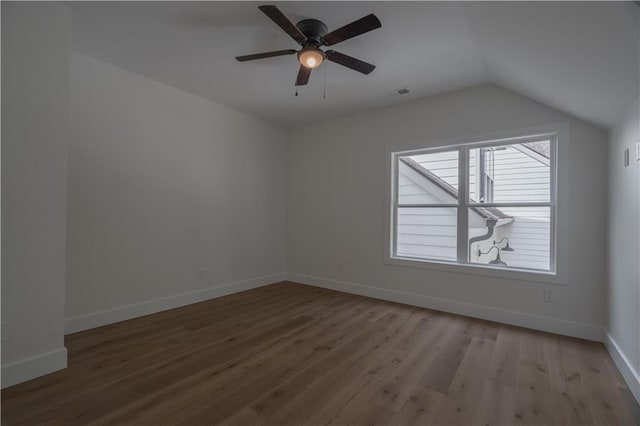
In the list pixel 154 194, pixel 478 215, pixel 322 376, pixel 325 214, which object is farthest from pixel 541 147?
pixel 154 194

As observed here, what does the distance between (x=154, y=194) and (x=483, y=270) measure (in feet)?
12.9

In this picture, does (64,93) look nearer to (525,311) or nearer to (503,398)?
(503,398)

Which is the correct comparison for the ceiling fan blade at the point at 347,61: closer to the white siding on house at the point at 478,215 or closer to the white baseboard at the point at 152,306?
the white siding on house at the point at 478,215

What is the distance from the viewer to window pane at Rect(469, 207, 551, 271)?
308cm

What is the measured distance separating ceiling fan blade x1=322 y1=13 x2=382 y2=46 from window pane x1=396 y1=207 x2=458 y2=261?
8.24 ft

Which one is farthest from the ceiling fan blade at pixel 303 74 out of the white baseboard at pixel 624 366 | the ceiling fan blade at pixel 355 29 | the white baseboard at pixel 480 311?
the white baseboard at pixel 624 366

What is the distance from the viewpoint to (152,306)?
3266 millimetres

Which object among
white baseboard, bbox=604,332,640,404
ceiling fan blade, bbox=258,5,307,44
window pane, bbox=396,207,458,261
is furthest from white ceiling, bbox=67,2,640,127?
white baseboard, bbox=604,332,640,404

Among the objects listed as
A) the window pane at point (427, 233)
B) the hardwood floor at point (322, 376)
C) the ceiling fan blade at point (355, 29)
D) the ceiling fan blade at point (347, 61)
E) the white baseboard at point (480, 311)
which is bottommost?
the hardwood floor at point (322, 376)

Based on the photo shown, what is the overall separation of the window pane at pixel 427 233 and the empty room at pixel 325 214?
38 millimetres

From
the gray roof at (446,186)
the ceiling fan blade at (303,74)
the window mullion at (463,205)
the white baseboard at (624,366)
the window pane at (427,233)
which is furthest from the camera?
the window pane at (427,233)

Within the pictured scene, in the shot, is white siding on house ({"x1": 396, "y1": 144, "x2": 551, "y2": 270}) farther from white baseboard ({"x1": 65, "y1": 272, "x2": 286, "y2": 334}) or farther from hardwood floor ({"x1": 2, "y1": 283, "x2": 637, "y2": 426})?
white baseboard ({"x1": 65, "y1": 272, "x2": 286, "y2": 334})

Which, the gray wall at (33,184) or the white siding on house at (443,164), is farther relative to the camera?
the white siding on house at (443,164)

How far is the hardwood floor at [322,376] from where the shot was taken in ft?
5.41
